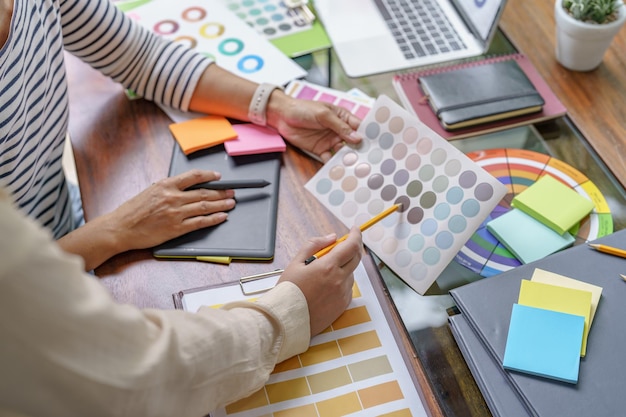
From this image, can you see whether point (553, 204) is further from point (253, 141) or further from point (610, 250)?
point (253, 141)

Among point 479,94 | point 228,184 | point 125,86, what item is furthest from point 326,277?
point 125,86

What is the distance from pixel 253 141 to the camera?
1116 mm

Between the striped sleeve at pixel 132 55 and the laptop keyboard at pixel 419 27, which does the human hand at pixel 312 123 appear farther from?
the laptop keyboard at pixel 419 27

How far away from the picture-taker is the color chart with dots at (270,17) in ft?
4.43

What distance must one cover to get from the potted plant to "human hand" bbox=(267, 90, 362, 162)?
1.47 ft

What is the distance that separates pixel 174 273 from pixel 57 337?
1.34 ft

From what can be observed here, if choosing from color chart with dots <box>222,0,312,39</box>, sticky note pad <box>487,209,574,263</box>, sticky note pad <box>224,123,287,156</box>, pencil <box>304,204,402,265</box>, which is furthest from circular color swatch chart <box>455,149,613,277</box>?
color chart with dots <box>222,0,312,39</box>

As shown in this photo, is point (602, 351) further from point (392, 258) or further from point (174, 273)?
point (174, 273)

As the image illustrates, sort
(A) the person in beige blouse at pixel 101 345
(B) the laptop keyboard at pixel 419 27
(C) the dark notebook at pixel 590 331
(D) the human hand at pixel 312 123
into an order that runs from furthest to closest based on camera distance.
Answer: (B) the laptop keyboard at pixel 419 27, (D) the human hand at pixel 312 123, (C) the dark notebook at pixel 590 331, (A) the person in beige blouse at pixel 101 345

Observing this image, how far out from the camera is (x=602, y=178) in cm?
→ 107

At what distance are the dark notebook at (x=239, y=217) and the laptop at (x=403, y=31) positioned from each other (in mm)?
318

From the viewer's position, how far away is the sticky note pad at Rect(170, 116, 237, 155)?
3.62 feet

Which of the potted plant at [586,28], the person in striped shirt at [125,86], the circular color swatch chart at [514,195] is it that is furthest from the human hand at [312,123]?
the potted plant at [586,28]

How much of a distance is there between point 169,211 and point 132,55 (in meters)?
0.36
